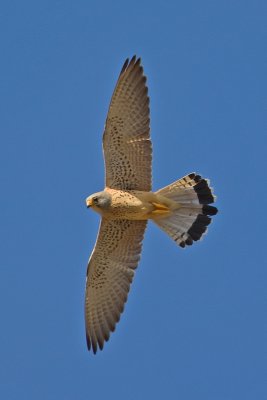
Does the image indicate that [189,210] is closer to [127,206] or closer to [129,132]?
[127,206]

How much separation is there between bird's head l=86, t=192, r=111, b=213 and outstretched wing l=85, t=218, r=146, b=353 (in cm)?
61

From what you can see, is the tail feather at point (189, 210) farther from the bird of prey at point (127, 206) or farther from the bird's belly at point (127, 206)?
the bird's belly at point (127, 206)

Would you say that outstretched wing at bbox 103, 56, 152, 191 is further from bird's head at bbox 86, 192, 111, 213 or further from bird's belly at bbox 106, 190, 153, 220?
bird's head at bbox 86, 192, 111, 213

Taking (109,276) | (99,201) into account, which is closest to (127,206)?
(99,201)

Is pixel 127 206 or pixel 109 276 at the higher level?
pixel 127 206

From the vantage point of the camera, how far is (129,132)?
14.1 m

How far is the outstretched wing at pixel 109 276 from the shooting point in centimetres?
1463

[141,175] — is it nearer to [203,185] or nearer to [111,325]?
[203,185]

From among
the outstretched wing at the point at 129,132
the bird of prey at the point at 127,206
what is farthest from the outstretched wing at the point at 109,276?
the outstretched wing at the point at 129,132

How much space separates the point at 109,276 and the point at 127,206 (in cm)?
126

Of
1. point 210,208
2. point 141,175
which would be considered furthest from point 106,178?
point 210,208

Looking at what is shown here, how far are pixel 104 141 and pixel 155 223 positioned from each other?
1.38 metres

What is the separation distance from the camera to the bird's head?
13.8 meters

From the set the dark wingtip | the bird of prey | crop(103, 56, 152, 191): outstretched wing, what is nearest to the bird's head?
the bird of prey
